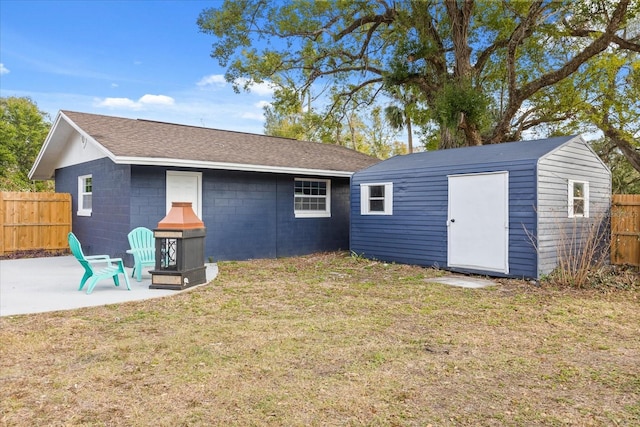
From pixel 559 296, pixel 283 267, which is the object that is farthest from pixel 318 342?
pixel 283 267

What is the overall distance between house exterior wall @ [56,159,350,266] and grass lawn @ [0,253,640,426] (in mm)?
3561

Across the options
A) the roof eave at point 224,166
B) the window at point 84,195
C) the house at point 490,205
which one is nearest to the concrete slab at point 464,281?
the house at point 490,205

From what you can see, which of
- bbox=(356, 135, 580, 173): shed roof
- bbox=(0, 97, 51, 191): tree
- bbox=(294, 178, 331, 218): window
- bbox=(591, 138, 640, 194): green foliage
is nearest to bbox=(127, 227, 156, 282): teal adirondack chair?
bbox=(294, 178, 331, 218): window

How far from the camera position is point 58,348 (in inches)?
158

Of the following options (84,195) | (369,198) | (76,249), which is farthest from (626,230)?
(84,195)

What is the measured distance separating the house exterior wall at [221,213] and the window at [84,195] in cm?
19

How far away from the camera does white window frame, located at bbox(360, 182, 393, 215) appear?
33.0 feet

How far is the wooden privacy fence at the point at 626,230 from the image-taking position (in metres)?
8.84

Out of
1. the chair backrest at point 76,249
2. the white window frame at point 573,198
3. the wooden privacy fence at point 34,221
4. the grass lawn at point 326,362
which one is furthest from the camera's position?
the wooden privacy fence at point 34,221

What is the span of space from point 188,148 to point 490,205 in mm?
6549

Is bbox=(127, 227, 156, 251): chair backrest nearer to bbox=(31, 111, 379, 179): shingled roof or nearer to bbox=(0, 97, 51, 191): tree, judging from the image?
bbox=(31, 111, 379, 179): shingled roof

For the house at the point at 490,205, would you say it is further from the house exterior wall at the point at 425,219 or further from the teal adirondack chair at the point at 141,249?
the teal adirondack chair at the point at 141,249

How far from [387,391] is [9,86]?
118ft

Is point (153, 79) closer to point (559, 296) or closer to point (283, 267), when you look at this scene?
point (283, 267)
